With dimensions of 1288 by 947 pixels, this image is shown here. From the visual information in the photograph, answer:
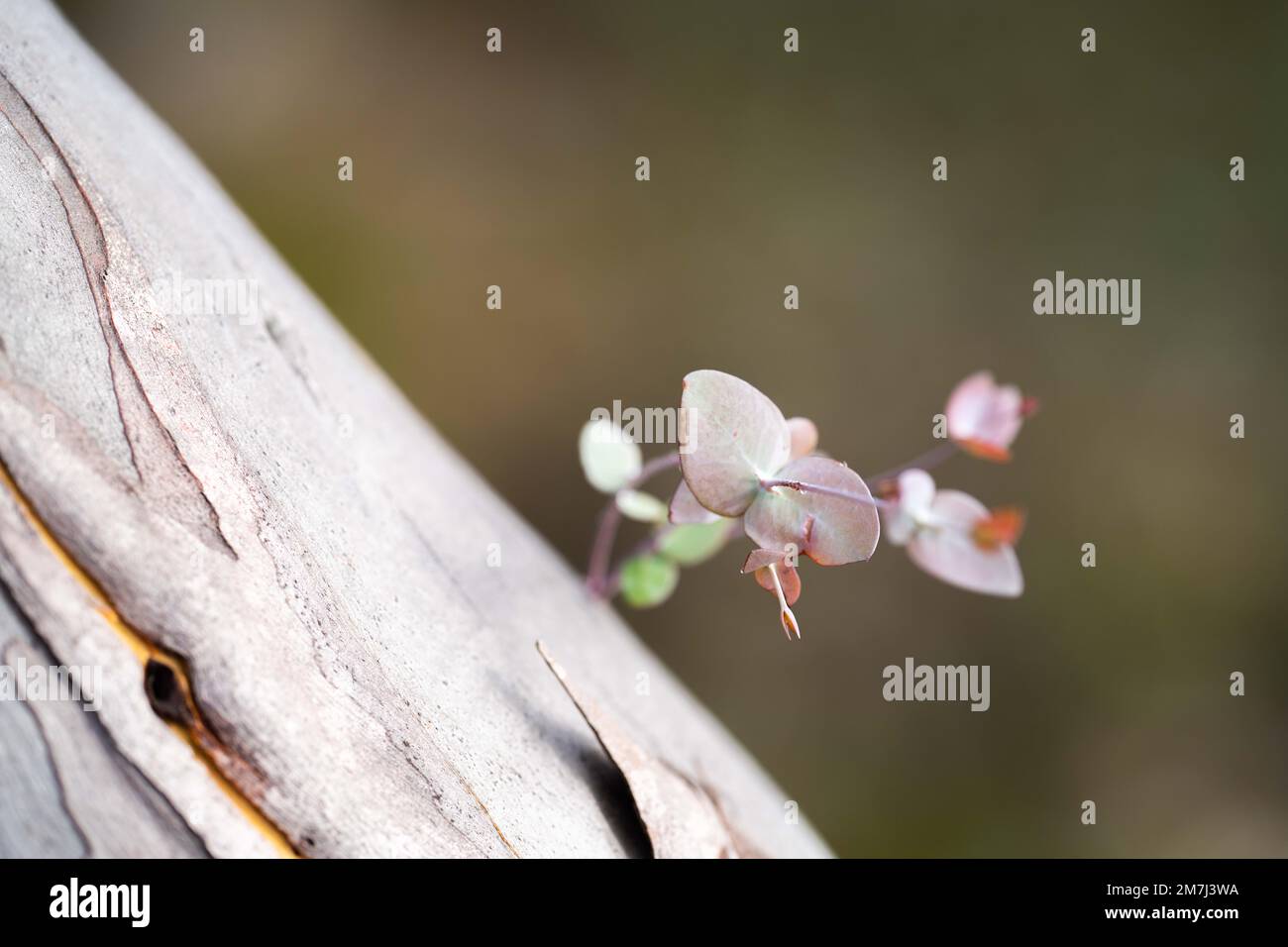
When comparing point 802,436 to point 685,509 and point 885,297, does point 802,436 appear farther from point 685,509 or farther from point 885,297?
point 885,297

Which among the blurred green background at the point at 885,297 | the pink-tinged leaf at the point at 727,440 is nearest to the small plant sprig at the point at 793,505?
the pink-tinged leaf at the point at 727,440

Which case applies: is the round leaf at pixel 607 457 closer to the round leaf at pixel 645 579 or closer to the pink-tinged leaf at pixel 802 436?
the round leaf at pixel 645 579

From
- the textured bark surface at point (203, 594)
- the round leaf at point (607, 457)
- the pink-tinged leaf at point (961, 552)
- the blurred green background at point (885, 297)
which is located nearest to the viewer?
the textured bark surface at point (203, 594)

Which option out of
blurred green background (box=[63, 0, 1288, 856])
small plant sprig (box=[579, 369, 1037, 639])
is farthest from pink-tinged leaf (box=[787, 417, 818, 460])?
blurred green background (box=[63, 0, 1288, 856])

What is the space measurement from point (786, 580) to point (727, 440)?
0.16 feet

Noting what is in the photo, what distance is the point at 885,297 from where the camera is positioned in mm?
1224

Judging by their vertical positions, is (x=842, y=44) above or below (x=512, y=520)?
above

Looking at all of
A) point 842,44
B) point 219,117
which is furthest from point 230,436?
point 842,44

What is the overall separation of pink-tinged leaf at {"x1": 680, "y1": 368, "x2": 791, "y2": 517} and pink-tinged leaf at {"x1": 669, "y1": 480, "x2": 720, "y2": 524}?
0.10ft

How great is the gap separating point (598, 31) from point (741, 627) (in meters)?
0.83

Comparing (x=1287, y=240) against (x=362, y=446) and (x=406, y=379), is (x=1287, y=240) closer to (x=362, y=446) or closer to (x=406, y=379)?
(x=406, y=379)

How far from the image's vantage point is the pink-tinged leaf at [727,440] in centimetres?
28

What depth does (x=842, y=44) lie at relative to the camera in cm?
124

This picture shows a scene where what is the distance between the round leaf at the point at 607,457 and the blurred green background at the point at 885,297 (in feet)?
2.24
